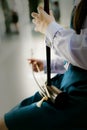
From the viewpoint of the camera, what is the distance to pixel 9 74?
1365mm

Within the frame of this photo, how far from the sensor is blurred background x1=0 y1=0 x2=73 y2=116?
123 cm

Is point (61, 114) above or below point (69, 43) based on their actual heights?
below

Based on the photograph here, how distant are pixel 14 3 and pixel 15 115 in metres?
0.66

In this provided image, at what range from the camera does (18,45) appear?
1358 millimetres

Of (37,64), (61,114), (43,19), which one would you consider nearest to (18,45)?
(37,64)

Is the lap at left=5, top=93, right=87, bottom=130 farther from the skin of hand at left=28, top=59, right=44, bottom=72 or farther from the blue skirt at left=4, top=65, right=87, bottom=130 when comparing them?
the skin of hand at left=28, top=59, right=44, bottom=72

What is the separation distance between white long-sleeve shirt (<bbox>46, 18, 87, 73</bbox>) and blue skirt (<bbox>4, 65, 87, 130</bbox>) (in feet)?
0.25

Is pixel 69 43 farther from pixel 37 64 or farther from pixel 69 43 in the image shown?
pixel 37 64

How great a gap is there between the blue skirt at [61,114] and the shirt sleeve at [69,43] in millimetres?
76

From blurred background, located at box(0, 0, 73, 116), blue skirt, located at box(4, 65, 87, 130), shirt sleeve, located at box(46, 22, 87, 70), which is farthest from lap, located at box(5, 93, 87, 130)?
blurred background, located at box(0, 0, 73, 116)

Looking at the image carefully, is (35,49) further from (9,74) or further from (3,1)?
(3,1)

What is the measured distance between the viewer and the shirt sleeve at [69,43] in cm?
70

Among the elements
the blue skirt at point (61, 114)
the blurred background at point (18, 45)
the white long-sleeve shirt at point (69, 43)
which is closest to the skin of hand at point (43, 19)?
the white long-sleeve shirt at point (69, 43)

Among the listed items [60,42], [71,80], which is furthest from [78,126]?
[60,42]
